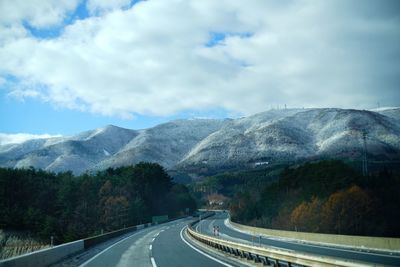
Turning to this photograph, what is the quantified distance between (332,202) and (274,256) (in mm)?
76114

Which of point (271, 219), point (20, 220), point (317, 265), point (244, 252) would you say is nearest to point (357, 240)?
point (244, 252)

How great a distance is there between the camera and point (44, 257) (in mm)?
18641

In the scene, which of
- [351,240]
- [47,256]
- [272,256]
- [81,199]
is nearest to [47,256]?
[47,256]

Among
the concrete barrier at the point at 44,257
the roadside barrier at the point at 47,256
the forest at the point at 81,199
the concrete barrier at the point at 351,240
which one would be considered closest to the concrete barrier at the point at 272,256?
the roadside barrier at the point at 47,256

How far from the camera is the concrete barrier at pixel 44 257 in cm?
1417

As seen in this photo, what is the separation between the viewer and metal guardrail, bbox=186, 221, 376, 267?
1173cm

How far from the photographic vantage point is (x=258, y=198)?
13125 cm

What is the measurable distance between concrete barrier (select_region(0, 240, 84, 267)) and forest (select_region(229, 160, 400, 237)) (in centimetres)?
5828

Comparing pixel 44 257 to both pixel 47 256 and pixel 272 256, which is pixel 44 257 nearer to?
pixel 47 256

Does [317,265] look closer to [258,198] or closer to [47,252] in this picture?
[47,252]

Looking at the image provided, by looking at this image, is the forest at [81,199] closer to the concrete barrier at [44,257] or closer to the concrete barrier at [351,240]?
the concrete barrier at [351,240]

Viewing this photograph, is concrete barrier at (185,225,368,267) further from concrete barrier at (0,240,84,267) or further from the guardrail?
concrete barrier at (0,240,84,267)

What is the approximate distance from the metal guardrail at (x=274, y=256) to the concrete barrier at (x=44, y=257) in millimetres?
8904

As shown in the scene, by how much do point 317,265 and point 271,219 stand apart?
10501cm
